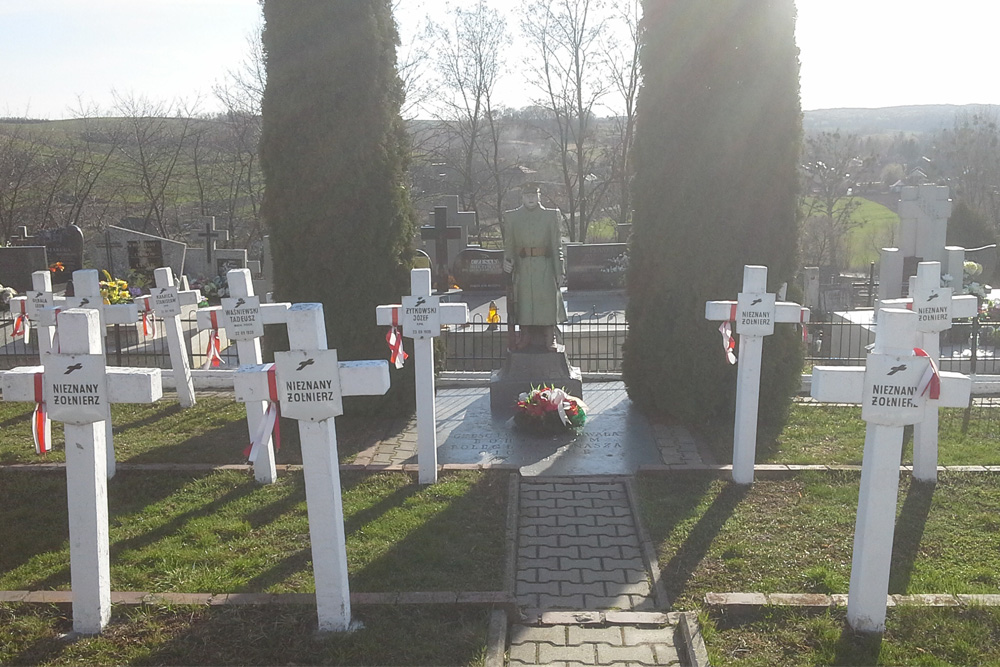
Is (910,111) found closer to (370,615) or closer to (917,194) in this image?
(917,194)

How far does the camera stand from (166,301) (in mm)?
8172

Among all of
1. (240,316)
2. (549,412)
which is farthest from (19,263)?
(549,412)

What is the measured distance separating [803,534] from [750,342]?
147 cm

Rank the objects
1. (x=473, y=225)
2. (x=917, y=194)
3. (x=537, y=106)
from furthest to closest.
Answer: (x=537, y=106) → (x=473, y=225) → (x=917, y=194)

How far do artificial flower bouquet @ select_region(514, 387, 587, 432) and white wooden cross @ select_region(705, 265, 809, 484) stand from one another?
1891 millimetres

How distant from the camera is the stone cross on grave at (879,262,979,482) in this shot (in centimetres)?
559

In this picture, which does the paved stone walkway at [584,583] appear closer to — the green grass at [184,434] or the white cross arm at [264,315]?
the green grass at [184,434]

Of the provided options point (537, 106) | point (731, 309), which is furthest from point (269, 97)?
point (537, 106)

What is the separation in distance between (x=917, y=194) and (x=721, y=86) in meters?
10.2

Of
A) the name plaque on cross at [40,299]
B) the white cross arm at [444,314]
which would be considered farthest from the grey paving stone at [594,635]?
the name plaque on cross at [40,299]

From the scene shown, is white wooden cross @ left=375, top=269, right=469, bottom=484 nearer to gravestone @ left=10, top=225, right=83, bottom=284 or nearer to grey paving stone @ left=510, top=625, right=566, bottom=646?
grey paving stone @ left=510, top=625, right=566, bottom=646

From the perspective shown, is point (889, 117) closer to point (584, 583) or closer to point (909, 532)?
point (909, 532)

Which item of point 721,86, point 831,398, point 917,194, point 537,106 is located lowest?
point 831,398

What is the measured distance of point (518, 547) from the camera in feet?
16.2
